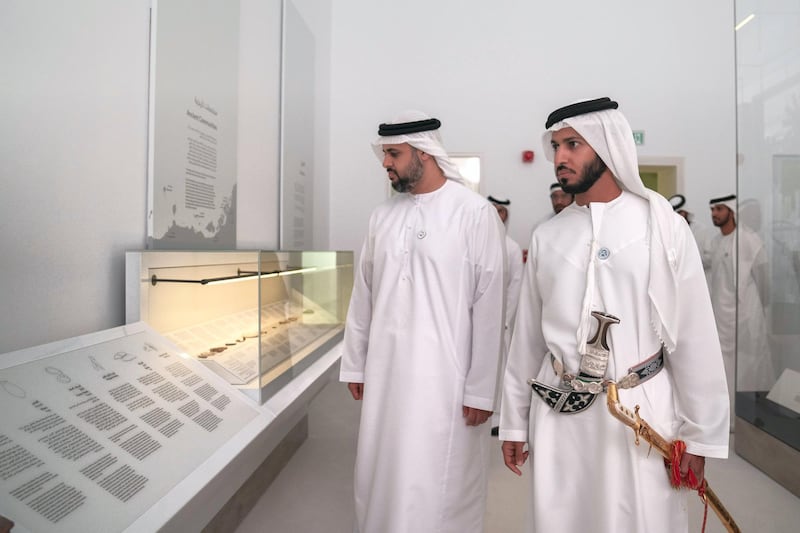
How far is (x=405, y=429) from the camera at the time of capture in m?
2.61

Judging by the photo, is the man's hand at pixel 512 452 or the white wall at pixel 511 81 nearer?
the man's hand at pixel 512 452

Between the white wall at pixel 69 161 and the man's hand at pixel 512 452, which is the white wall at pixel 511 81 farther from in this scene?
the man's hand at pixel 512 452

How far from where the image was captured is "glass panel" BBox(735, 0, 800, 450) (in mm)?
4012

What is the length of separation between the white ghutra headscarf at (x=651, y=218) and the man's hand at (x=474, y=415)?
0.90 m

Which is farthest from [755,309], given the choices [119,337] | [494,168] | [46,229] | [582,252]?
[46,229]

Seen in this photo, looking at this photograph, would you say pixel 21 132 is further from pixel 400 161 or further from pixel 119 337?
pixel 400 161

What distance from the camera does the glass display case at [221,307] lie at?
2703 millimetres

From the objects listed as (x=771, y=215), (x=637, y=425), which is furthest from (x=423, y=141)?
Result: (x=771, y=215)

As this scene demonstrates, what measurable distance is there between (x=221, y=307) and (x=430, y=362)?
1.16 m

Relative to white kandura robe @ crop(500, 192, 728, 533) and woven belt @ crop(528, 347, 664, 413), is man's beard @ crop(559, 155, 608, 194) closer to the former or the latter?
white kandura robe @ crop(500, 192, 728, 533)

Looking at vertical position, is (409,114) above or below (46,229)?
above

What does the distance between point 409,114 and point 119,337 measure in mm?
1746

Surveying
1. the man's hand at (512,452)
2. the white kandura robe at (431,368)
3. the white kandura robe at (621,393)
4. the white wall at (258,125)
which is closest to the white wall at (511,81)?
the white wall at (258,125)

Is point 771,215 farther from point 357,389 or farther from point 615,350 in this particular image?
point 357,389
